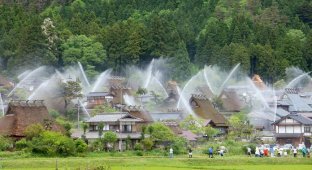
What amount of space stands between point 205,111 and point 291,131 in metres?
6.31

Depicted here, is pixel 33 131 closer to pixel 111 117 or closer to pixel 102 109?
pixel 111 117

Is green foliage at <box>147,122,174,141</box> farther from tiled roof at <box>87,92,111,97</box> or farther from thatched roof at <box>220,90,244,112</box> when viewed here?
thatched roof at <box>220,90,244,112</box>

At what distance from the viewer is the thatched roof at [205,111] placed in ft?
207

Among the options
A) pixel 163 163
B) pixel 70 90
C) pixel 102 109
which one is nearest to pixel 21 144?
pixel 163 163

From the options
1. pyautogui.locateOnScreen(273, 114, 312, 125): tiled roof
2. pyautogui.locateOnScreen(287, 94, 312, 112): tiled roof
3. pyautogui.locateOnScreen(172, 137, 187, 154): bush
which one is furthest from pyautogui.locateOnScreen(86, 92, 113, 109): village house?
pyautogui.locateOnScreen(172, 137, 187, 154): bush

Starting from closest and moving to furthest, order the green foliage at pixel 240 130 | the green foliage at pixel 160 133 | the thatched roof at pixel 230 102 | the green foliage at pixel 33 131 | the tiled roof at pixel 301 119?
the green foliage at pixel 33 131 < the green foliage at pixel 160 133 < the green foliage at pixel 240 130 < the tiled roof at pixel 301 119 < the thatched roof at pixel 230 102

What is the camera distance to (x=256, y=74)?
84.1 meters

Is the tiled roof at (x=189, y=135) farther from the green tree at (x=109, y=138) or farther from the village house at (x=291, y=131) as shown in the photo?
→ the village house at (x=291, y=131)

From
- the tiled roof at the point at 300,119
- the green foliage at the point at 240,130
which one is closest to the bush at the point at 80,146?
the green foliage at the point at 240,130

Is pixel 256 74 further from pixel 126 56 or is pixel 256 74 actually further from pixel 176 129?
pixel 176 129

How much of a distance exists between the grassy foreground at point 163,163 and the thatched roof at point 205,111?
19666mm

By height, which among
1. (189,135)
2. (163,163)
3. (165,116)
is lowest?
(163,163)

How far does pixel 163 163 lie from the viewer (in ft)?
134

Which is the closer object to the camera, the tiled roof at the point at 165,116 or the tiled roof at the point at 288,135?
the tiled roof at the point at 165,116
